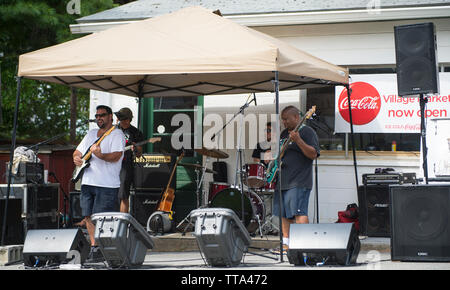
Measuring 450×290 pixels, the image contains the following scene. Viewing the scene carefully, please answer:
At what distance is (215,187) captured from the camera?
401 inches

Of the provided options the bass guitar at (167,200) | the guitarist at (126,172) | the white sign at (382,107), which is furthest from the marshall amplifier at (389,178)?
the guitarist at (126,172)

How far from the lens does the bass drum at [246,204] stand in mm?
9711

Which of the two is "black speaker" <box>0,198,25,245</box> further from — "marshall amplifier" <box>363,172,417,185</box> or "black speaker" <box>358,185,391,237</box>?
"marshall amplifier" <box>363,172,417,185</box>

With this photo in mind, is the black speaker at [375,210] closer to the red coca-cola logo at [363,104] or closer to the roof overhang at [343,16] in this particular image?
the red coca-cola logo at [363,104]

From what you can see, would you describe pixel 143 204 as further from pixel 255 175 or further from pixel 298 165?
pixel 298 165

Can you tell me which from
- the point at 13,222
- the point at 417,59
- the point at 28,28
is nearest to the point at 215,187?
the point at 13,222

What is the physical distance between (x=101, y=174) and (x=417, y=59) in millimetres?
4011

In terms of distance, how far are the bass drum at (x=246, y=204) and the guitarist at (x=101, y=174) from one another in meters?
2.29

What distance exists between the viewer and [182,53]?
7.62m

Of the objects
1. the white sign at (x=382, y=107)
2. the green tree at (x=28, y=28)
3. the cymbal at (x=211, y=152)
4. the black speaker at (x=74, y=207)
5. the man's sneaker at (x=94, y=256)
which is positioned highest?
the green tree at (x=28, y=28)

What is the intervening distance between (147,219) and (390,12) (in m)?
5.03

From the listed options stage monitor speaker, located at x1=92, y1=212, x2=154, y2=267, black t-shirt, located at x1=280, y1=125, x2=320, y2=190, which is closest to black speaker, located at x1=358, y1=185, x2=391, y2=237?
black t-shirt, located at x1=280, y1=125, x2=320, y2=190

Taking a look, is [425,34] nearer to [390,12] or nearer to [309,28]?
[390,12]

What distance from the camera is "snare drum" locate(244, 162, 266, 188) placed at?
32.2 ft
